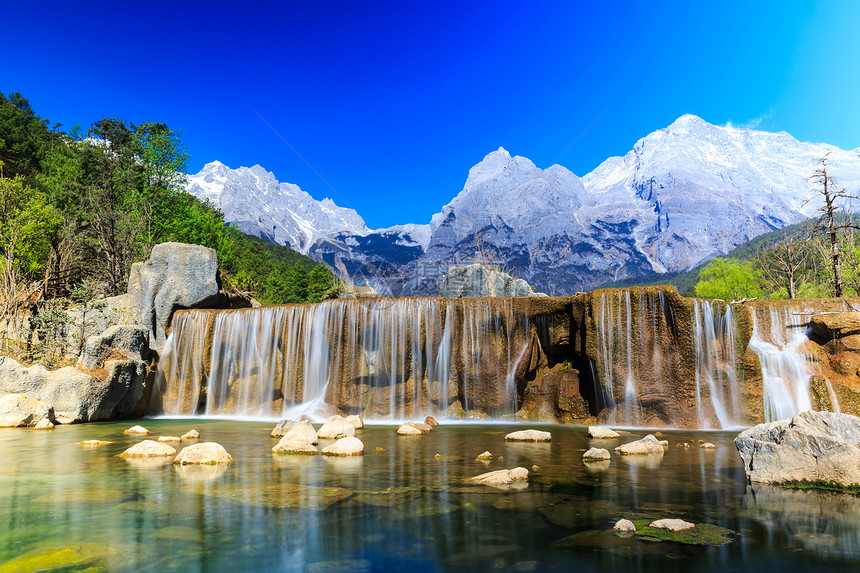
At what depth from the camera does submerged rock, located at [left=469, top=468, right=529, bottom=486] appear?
855cm

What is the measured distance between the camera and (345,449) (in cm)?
1143

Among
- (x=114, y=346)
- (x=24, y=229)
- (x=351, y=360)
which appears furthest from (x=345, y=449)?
(x=24, y=229)

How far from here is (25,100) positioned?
162 feet

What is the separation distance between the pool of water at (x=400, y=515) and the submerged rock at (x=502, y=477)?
0.95 feet

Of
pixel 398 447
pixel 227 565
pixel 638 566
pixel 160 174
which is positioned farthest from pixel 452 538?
pixel 160 174

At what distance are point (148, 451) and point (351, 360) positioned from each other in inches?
386

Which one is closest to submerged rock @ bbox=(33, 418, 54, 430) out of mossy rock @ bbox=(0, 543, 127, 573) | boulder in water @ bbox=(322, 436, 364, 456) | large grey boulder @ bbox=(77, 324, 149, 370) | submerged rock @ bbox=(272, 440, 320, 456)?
large grey boulder @ bbox=(77, 324, 149, 370)

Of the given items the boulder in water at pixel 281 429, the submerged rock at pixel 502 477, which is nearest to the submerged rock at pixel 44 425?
the boulder in water at pixel 281 429

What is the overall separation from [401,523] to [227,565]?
2.18 metres

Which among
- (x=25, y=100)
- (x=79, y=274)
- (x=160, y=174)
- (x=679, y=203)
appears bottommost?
(x=79, y=274)

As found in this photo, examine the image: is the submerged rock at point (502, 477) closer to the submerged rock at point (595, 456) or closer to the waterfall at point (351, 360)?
the submerged rock at point (595, 456)

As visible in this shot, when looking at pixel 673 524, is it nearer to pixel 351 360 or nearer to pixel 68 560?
pixel 68 560

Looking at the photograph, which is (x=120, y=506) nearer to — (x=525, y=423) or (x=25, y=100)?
(x=525, y=423)

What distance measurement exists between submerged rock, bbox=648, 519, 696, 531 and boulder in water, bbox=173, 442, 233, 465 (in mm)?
8301
